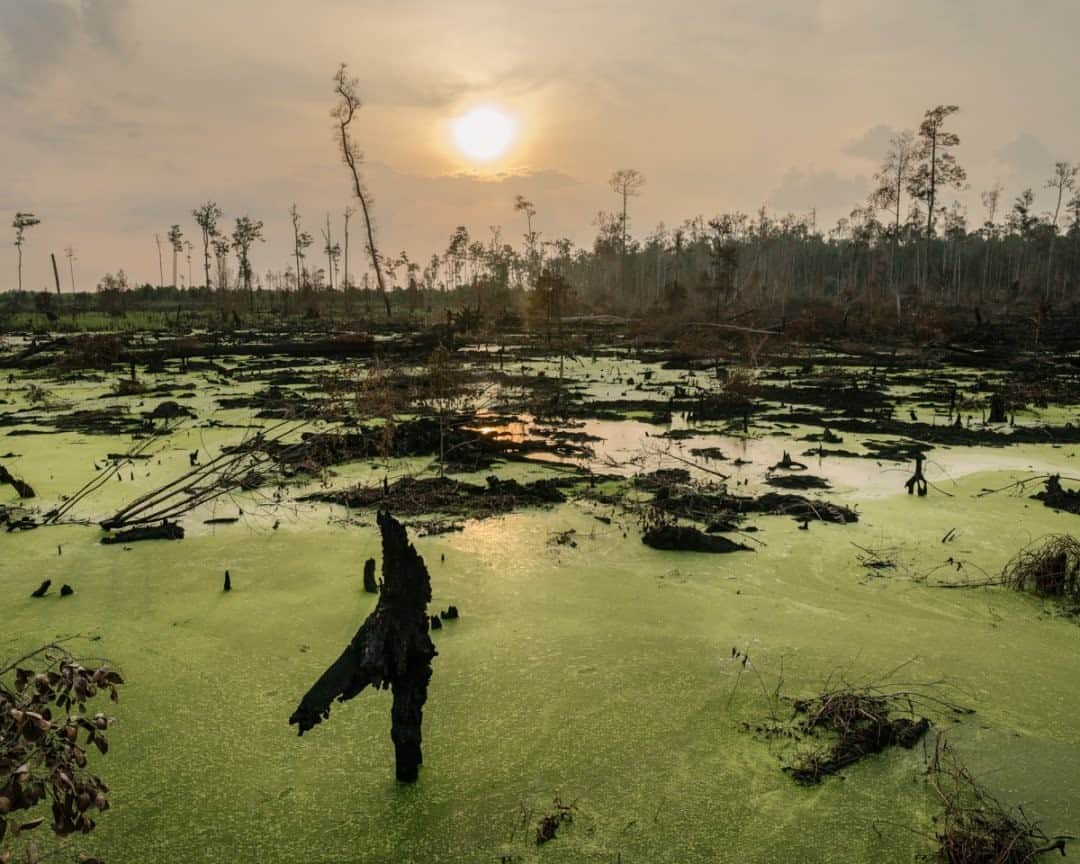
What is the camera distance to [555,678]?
154 inches

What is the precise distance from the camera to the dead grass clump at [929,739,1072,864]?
252 cm

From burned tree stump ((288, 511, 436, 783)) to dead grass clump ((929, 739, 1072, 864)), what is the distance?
2107 millimetres

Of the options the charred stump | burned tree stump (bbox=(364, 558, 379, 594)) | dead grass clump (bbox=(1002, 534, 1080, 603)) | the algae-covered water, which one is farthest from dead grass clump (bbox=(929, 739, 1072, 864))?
the charred stump

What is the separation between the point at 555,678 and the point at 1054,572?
3732mm

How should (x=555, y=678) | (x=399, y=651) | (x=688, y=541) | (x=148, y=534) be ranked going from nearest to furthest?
(x=399, y=651)
(x=555, y=678)
(x=688, y=541)
(x=148, y=534)

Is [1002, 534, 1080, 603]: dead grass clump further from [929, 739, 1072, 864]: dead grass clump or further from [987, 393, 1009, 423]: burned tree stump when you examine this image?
[987, 393, 1009, 423]: burned tree stump

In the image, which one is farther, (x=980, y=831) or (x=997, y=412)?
(x=997, y=412)

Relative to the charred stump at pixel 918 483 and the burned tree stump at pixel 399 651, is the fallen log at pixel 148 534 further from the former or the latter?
the charred stump at pixel 918 483

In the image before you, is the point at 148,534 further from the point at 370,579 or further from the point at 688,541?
the point at 688,541

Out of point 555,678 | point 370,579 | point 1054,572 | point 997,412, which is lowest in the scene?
point 555,678

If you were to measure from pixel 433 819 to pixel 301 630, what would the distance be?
2041 mm

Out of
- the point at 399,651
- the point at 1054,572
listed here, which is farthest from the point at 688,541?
the point at 399,651

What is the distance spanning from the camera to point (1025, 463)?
29.6ft

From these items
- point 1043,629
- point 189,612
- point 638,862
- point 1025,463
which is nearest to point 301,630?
point 189,612
